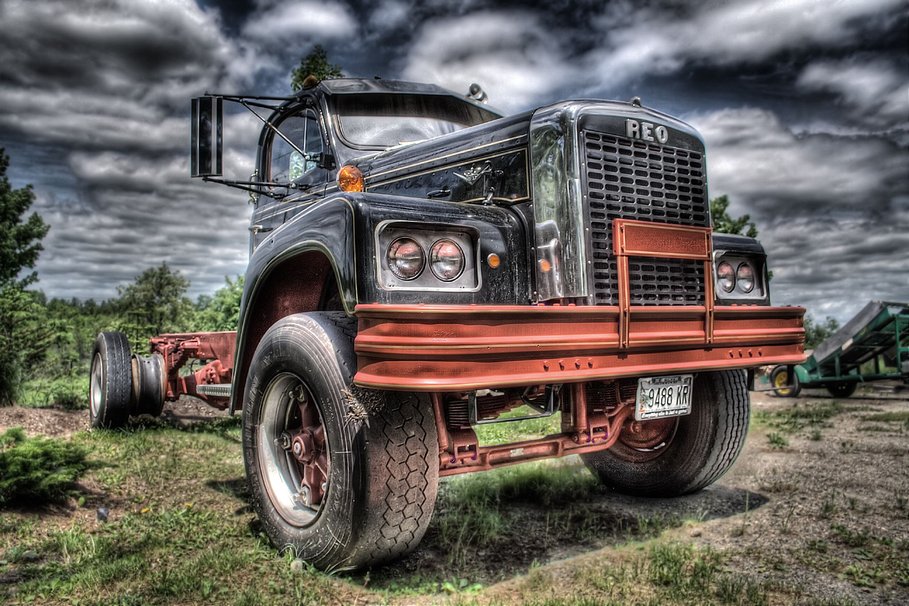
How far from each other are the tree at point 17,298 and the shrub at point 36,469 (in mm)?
3993

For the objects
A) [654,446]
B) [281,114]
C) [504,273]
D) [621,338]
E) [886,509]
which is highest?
[281,114]

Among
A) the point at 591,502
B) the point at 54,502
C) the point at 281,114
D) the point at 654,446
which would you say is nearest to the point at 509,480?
the point at 591,502

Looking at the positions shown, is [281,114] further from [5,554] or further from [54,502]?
[5,554]

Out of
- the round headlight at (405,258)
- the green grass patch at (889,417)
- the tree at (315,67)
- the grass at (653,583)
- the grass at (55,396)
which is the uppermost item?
the tree at (315,67)

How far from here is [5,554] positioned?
3.37 m

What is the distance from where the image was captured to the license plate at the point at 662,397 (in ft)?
11.5

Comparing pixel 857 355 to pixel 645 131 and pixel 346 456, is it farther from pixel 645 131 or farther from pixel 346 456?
Answer: pixel 346 456

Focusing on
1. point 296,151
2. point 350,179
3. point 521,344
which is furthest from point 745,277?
point 296,151

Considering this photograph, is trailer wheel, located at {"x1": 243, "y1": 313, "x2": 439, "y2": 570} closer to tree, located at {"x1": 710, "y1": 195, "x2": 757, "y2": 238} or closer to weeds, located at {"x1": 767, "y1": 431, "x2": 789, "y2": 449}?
weeds, located at {"x1": 767, "y1": 431, "x2": 789, "y2": 449}

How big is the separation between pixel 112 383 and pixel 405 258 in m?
4.88

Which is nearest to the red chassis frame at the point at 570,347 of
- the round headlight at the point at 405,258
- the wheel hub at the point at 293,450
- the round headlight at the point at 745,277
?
the round headlight at the point at 405,258

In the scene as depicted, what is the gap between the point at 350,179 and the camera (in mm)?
4367

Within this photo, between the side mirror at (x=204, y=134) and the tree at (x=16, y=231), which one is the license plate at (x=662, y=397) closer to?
the side mirror at (x=204, y=134)

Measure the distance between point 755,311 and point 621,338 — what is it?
1072 mm
